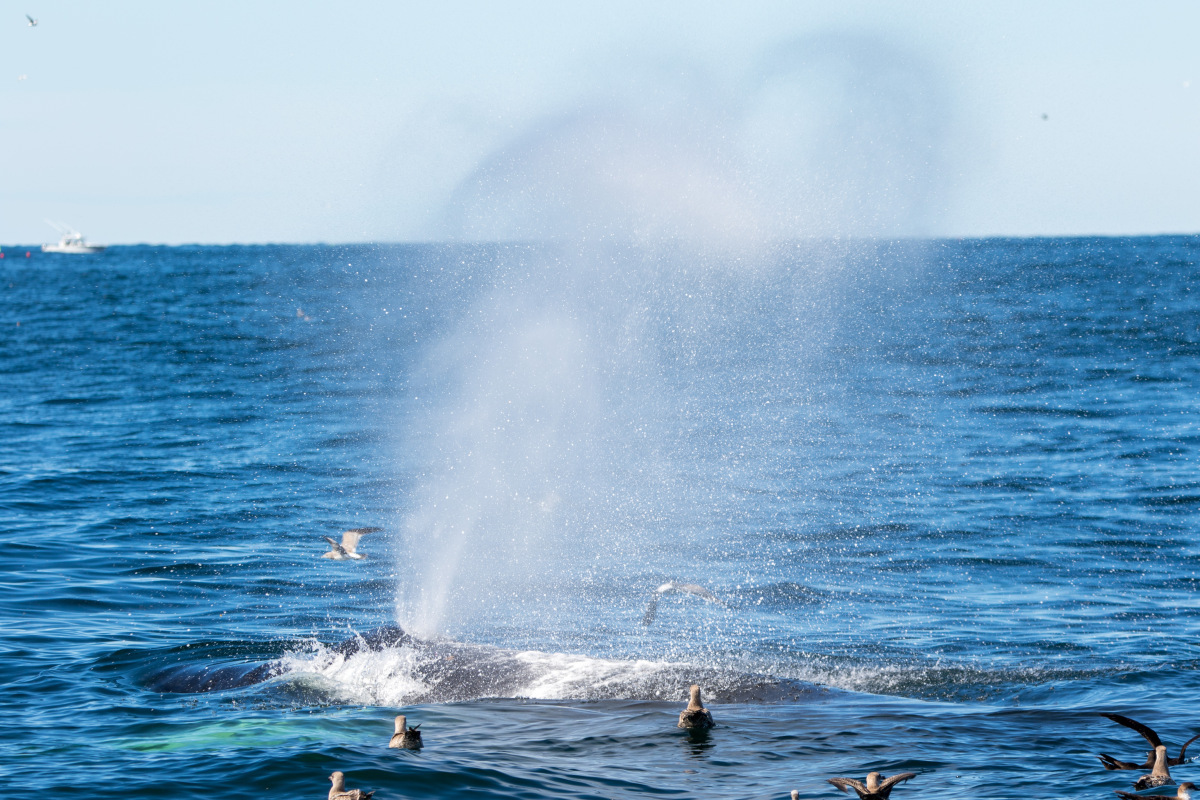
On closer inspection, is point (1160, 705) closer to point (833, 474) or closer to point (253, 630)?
point (253, 630)

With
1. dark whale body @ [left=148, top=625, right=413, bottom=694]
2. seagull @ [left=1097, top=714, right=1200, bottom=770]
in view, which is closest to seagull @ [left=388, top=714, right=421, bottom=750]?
dark whale body @ [left=148, top=625, right=413, bottom=694]

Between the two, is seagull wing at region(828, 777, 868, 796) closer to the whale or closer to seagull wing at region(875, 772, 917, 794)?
seagull wing at region(875, 772, 917, 794)

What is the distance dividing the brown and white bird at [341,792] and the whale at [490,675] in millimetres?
3836

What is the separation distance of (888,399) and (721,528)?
20512 mm

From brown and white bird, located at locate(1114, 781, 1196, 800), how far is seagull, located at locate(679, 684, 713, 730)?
15.4 feet

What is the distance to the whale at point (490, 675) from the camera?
1638 cm

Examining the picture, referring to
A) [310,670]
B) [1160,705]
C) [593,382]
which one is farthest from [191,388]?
[1160,705]

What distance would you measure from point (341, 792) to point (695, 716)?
14.7 feet

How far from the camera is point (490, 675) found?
55.2 feet

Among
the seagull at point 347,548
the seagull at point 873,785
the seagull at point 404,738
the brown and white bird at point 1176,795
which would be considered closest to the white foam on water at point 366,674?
the seagull at point 404,738

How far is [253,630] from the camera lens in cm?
2023

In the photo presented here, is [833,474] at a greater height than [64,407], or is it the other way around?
[64,407]

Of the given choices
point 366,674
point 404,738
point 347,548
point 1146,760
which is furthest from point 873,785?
point 347,548

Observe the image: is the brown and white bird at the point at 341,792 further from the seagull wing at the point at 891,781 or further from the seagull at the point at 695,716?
the seagull wing at the point at 891,781
